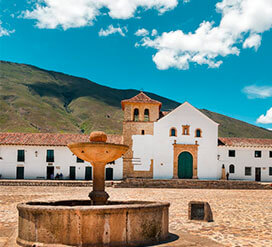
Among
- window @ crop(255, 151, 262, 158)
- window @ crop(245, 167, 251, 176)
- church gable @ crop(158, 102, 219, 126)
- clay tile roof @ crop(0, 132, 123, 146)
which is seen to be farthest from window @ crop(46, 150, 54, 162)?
window @ crop(255, 151, 262, 158)

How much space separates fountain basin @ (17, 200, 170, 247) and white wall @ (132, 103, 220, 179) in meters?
28.4

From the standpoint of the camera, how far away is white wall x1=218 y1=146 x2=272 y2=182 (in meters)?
36.2

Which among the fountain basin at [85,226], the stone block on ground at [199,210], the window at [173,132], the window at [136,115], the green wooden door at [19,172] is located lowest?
the green wooden door at [19,172]

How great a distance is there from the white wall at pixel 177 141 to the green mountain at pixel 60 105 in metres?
51.2

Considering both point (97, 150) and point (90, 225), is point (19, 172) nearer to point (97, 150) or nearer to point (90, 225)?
point (97, 150)

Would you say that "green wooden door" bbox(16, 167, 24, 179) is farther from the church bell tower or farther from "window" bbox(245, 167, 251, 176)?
"window" bbox(245, 167, 251, 176)

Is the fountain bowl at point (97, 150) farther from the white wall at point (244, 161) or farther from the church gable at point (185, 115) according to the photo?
the white wall at point (244, 161)

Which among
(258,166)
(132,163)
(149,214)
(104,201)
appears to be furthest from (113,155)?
(258,166)

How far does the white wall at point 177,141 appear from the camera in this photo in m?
35.0

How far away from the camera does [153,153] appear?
35.2 metres

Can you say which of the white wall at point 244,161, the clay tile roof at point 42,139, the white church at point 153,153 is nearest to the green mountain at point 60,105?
the clay tile roof at point 42,139

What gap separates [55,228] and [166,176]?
29.1 m

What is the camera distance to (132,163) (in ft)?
115

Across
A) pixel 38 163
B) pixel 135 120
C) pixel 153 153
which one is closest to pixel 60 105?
pixel 38 163
